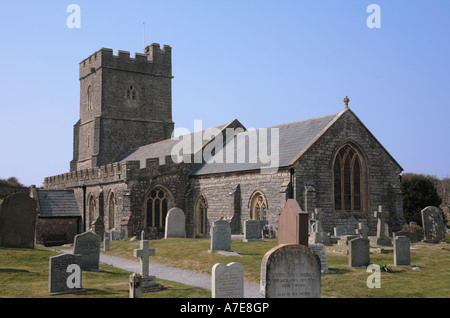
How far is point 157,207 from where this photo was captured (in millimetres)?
28812

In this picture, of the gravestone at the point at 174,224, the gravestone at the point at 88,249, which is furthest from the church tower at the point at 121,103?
the gravestone at the point at 88,249

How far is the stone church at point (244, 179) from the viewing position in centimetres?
2403

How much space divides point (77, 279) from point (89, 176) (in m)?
21.9

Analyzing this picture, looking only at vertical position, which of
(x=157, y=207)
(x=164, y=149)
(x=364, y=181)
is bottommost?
(x=157, y=207)

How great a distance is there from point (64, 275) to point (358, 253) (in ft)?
28.4

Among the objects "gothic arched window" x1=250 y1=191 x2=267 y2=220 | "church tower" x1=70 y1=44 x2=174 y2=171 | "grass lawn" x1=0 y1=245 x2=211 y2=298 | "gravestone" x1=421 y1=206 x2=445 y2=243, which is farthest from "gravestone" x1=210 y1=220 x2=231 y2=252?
"church tower" x1=70 y1=44 x2=174 y2=171

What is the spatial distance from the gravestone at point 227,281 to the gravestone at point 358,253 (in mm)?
6506

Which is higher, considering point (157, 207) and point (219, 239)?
point (157, 207)

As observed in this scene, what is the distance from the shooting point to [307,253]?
968 centimetres

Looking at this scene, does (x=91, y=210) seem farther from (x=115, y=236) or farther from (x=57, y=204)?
(x=115, y=236)

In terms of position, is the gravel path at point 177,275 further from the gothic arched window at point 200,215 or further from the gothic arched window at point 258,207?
the gothic arched window at point 200,215

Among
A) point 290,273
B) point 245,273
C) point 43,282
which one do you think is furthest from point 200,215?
point 290,273
